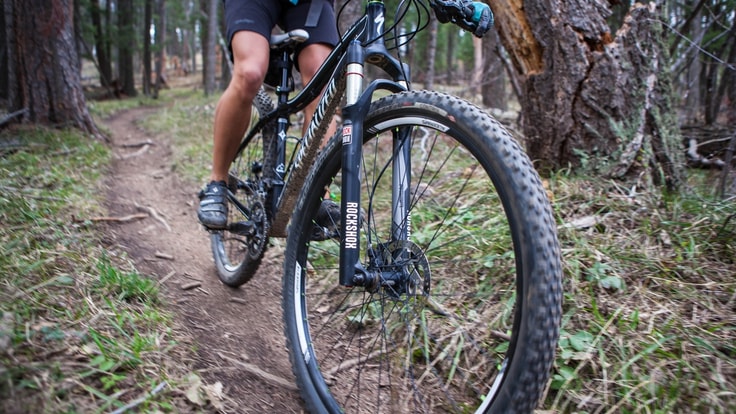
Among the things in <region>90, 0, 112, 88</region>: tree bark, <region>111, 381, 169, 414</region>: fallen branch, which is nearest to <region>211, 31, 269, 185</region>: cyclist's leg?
<region>111, 381, 169, 414</region>: fallen branch

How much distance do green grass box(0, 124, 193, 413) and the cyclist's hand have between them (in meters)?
1.56

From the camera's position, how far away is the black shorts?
7.39 ft

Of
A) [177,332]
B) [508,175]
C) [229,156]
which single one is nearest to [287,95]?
[229,156]

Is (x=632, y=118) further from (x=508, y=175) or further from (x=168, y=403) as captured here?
(x=168, y=403)

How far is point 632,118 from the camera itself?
9.04 feet

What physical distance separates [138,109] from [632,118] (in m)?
14.3

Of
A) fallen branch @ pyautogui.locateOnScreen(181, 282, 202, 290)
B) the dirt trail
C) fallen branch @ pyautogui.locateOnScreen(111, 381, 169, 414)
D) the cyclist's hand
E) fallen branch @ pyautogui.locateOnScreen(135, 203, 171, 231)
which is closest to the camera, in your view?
fallen branch @ pyautogui.locateOnScreen(111, 381, 169, 414)

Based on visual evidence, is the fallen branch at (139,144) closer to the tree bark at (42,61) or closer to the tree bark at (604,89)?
the tree bark at (42,61)

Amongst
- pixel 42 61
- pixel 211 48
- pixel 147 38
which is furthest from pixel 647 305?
pixel 147 38

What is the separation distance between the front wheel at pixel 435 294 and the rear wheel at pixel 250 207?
17.5 inches

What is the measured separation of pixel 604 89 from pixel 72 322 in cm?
308

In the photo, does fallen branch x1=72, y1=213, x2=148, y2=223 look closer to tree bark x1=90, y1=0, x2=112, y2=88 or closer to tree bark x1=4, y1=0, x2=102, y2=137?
tree bark x1=4, y1=0, x2=102, y2=137

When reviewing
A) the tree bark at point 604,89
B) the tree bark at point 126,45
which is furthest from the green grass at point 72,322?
the tree bark at point 126,45

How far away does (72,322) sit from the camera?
1659 millimetres
